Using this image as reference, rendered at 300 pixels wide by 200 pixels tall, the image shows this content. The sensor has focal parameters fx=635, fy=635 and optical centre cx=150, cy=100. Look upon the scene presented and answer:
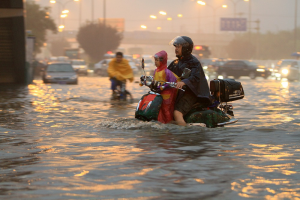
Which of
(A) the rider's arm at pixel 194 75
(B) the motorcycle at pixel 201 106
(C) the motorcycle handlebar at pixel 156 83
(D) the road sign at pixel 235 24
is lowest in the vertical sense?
(B) the motorcycle at pixel 201 106

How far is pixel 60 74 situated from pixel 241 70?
62.1 feet

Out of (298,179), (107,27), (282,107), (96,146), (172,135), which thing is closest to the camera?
(298,179)

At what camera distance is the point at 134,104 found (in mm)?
17016

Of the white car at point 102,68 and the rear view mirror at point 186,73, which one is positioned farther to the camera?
the white car at point 102,68

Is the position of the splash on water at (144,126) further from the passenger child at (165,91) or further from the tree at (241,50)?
the tree at (241,50)

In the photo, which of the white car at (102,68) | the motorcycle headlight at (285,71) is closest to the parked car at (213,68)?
the motorcycle headlight at (285,71)

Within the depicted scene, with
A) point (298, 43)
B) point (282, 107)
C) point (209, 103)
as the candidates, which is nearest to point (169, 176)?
point (209, 103)

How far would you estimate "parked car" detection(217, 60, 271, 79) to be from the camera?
4819 cm

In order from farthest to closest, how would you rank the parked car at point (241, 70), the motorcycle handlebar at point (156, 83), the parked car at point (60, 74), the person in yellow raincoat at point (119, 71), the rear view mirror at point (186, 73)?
1. the parked car at point (241, 70)
2. the parked car at point (60, 74)
3. the person in yellow raincoat at point (119, 71)
4. the motorcycle handlebar at point (156, 83)
5. the rear view mirror at point (186, 73)

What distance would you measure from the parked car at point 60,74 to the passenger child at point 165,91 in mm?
23172

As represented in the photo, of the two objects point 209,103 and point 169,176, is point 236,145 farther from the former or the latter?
point 169,176

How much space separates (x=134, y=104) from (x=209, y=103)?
278 inches

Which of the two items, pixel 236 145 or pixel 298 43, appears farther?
pixel 298 43

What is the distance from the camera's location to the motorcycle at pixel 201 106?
9.70 meters
